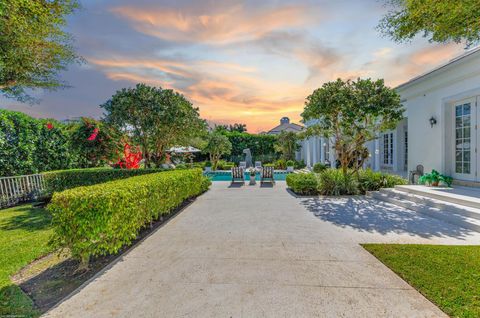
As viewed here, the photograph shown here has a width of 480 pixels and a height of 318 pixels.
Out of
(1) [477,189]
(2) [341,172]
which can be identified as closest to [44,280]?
(2) [341,172]

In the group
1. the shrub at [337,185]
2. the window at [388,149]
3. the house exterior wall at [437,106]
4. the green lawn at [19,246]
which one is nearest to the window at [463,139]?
the house exterior wall at [437,106]

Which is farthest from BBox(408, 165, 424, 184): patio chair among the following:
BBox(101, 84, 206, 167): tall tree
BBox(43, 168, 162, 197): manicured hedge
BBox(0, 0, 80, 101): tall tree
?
BBox(0, 0, 80, 101): tall tree

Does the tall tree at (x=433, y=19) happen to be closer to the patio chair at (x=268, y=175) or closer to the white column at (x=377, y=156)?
the patio chair at (x=268, y=175)

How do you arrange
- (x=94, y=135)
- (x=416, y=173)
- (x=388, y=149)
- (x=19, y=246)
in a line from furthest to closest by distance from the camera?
(x=388, y=149)
(x=94, y=135)
(x=416, y=173)
(x=19, y=246)

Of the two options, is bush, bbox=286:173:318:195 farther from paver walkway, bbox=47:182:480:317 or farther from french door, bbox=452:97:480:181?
french door, bbox=452:97:480:181

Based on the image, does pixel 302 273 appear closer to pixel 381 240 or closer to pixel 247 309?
pixel 247 309

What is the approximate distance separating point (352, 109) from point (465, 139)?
4.21 metres

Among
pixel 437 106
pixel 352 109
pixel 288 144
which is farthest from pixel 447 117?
pixel 288 144

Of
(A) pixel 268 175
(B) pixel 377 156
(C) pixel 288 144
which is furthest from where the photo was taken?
(C) pixel 288 144

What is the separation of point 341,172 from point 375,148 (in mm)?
6914

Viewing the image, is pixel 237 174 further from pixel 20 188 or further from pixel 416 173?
pixel 20 188

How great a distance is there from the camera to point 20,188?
970cm

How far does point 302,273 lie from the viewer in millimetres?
3410

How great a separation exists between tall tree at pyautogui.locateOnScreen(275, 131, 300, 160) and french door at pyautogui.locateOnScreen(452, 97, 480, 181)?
562 inches
